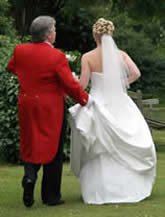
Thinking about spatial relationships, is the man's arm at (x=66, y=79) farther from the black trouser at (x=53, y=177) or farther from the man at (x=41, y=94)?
the black trouser at (x=53, y=177)

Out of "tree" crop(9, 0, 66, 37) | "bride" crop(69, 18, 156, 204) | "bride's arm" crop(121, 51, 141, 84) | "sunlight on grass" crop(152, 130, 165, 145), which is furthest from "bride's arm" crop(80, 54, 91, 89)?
"tree" crop(9, 0, 66, 37)

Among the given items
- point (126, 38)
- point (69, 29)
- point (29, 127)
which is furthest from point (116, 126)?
point (126, 38)

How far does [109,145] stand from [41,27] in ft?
4.69

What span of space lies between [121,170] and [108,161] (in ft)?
0.55

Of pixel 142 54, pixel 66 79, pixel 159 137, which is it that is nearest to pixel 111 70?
pixel 66 79

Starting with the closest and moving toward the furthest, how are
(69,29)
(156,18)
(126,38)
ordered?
(156,18) < (69,29) < (126,38)

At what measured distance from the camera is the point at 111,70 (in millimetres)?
7906

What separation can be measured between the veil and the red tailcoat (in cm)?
63

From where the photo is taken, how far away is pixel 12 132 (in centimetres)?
1148

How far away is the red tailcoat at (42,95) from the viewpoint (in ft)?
23.6

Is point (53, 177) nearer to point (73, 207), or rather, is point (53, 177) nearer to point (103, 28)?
point (73, 207)

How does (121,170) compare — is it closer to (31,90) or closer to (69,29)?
(31,90)

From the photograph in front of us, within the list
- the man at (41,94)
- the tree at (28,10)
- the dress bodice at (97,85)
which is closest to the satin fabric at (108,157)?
the dress bodice at (97,85)

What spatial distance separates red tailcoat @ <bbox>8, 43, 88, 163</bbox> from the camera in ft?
23.6
